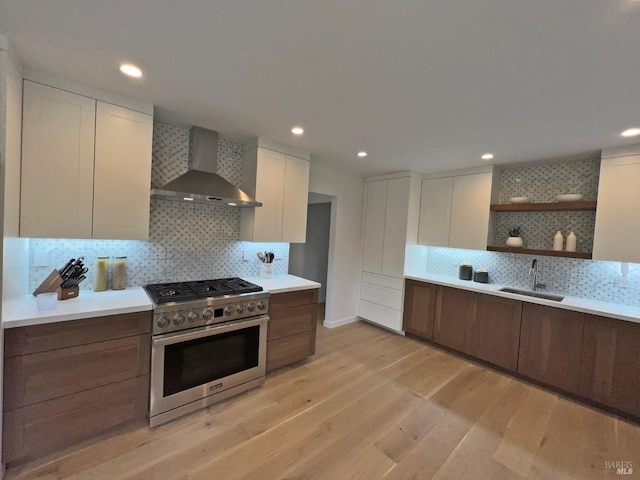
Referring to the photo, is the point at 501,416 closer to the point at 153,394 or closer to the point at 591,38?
the point at 591,38

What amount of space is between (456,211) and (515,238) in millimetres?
755

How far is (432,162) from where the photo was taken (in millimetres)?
3398

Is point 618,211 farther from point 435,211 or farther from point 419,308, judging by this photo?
point 419,308

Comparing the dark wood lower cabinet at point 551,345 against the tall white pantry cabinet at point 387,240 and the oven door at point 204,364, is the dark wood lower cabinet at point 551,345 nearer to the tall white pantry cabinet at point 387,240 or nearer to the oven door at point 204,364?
the tall white pantry cabinet at point 387,240

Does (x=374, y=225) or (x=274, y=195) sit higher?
(x=274, y=195)

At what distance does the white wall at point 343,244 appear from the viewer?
411 centimetres

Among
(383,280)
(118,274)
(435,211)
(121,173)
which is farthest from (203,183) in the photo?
(435,211)

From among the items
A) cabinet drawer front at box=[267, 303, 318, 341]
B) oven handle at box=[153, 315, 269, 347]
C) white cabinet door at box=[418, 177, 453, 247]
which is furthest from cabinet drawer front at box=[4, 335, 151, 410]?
white cabinet door at box=[418, 177, 453, 247]

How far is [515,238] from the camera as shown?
10.5 ft

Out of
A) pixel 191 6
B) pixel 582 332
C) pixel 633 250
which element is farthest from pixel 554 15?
pixel 582 332

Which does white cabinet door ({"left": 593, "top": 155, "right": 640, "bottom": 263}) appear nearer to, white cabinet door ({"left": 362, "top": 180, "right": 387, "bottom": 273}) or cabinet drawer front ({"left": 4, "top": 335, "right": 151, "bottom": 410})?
white cabinet door ({"left": 362, "top": 180, "right": 387, "bottom": 273})

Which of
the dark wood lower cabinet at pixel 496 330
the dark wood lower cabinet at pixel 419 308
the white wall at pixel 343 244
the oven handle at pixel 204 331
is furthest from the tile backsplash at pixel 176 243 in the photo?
the dark wood lower cabinet at pixel 496 330

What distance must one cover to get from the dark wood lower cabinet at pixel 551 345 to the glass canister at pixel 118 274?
3.98m

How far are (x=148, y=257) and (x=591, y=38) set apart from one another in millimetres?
3305
